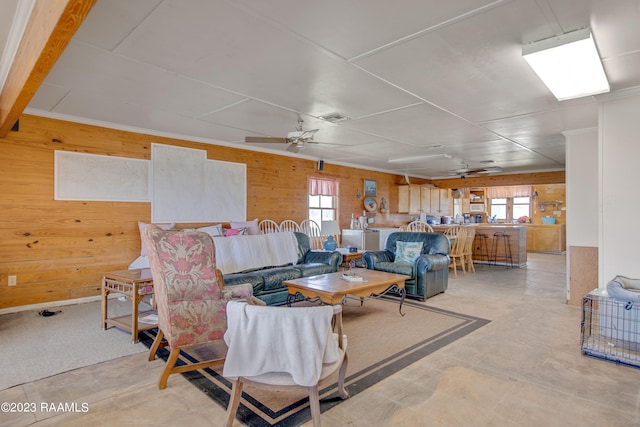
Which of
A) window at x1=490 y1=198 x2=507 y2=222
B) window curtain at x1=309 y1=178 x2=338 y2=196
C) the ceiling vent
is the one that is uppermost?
the ceiling vent

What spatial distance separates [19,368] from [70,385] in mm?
607

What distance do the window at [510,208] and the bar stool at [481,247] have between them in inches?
207

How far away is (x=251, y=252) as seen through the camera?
4.66m

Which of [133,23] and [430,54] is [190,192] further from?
[430,54]

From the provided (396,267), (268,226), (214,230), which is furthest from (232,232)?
(396,267)

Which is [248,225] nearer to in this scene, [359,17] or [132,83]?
[132,83]

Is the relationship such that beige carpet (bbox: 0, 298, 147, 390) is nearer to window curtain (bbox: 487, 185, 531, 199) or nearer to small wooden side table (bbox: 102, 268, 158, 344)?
small wooden side table (bbox: 102, 268, 158, 344)

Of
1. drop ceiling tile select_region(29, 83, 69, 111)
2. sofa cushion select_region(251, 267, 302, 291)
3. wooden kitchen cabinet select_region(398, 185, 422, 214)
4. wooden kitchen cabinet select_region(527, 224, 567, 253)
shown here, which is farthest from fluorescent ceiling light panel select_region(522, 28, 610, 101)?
wooden kitchen cabinet select_region(527, 224, 567, 253)

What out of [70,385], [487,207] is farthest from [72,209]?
[487,207]

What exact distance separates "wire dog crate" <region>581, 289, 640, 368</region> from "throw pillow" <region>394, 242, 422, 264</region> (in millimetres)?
2174

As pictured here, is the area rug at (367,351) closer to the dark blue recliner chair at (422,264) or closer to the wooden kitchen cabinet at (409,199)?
the dark blue recliner chair at (422,264)

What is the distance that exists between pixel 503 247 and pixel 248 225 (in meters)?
5.95

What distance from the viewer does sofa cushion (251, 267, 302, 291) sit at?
4069 millimetres

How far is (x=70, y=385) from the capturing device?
2395mm
